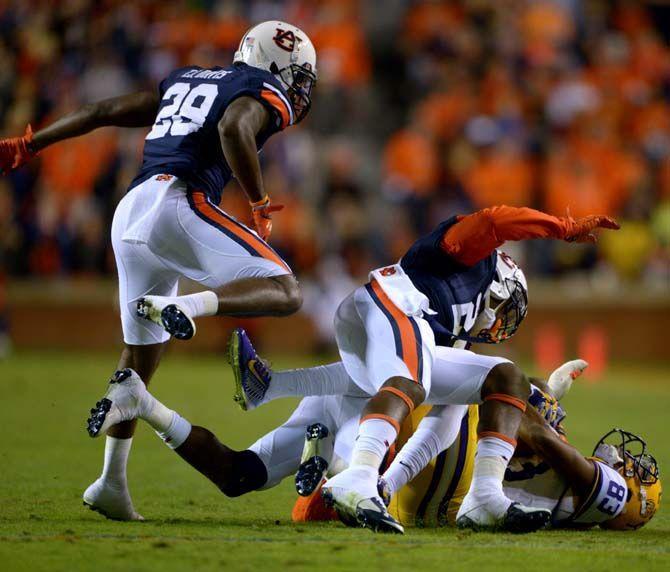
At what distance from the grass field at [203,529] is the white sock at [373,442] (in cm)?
29

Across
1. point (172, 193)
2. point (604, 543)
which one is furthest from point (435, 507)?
point (172, 193)

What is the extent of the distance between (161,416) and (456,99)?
35.5 feet

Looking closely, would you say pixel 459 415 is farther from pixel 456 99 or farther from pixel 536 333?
pixel 456 99

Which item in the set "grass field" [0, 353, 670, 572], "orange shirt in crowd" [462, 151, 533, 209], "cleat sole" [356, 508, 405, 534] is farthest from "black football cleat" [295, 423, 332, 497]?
"orange shirt in crowd" [462, 151, 533, 209]

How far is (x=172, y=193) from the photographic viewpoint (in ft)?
17.1

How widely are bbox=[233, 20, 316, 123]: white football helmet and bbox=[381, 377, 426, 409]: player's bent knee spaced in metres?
1.49

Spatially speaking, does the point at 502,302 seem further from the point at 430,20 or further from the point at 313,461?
the point at 430,20

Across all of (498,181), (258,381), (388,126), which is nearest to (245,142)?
(258,381)

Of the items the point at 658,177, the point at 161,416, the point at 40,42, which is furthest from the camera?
the point at 40,42

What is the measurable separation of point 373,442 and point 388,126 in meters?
11.8

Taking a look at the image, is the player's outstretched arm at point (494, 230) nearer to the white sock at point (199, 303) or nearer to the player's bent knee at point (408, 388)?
the player's bent knee at point (408, 388)

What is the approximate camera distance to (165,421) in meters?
5.01

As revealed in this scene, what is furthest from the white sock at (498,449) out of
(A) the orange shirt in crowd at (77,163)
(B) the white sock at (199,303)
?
(A) the orange shirt in crowd at (77,163)

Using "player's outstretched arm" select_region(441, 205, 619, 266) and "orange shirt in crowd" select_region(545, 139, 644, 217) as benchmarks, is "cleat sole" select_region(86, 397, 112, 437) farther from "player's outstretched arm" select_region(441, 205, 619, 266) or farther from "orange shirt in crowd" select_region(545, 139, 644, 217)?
"orange shirt in crowd" select_region(545, 139, 644, 217)
